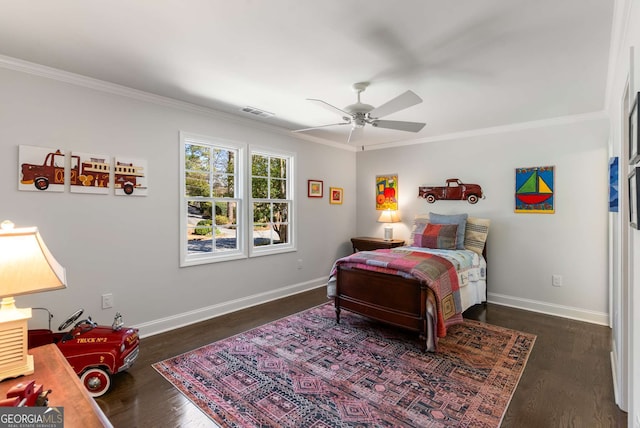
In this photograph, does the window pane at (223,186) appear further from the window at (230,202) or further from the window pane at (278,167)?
the window pane at (278,167)

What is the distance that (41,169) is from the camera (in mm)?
2564

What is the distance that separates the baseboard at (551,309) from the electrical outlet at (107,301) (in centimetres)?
457

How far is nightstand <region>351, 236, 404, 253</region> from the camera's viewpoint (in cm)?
493

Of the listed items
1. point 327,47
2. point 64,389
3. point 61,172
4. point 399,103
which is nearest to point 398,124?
point 399,103

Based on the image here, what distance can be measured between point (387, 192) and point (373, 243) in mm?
978

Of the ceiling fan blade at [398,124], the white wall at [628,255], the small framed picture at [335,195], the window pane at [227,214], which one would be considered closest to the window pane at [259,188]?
the window pane at [227,214]

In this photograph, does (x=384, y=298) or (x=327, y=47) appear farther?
(x=384, y=298)

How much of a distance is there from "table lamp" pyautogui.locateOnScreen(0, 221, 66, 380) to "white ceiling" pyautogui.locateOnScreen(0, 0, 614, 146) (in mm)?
1398

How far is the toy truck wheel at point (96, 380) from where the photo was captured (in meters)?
2.20

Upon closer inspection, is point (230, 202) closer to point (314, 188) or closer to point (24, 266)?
point (314, 188)

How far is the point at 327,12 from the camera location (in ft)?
6.04

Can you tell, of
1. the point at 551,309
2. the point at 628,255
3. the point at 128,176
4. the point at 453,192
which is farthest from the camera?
the point at 453,192

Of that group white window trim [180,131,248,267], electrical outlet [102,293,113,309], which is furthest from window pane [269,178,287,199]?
electrical outlet [102,293,113,309]

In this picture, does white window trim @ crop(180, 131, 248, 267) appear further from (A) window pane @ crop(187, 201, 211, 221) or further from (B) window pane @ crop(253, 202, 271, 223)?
(B) window pane @ crop(253, 202, 271, 223)
